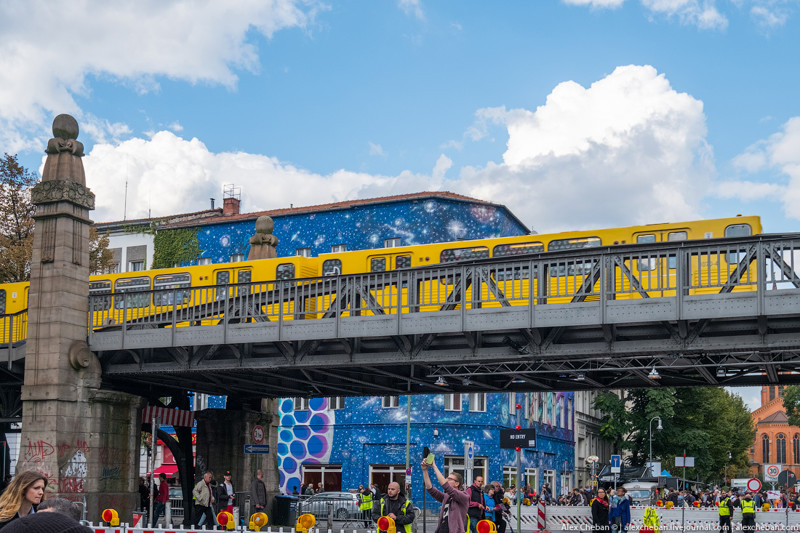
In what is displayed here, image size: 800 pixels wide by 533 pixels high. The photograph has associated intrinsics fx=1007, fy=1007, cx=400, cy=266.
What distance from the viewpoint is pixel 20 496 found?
25.0ft

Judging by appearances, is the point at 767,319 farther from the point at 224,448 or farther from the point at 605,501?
the point at 224,448

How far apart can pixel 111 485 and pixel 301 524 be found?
14912 mm

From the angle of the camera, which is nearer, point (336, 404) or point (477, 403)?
point (477, 403)

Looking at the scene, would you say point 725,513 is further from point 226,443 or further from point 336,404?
point 336,404

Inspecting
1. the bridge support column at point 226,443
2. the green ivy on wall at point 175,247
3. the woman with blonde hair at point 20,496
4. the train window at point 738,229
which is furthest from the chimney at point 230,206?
the woman with blonde hair at point 20,496

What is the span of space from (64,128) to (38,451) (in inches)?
361

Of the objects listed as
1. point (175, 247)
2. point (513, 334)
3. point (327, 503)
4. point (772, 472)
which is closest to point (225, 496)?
point (513, 334)

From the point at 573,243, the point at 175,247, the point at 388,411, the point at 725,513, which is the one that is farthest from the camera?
the point at 175,247

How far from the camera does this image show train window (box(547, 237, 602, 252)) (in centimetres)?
2772

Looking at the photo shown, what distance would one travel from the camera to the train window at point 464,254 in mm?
29484

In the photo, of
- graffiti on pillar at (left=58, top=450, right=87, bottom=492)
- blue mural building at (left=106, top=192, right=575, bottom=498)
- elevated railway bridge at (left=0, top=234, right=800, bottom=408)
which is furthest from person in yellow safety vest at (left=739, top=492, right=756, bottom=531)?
blue mural building at (left=106, top=192, right=575, bottom=498)

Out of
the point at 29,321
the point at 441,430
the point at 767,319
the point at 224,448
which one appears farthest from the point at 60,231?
the point at 441,430

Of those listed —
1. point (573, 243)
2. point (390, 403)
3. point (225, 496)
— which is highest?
point (573, 243)

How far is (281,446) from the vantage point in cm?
5862
